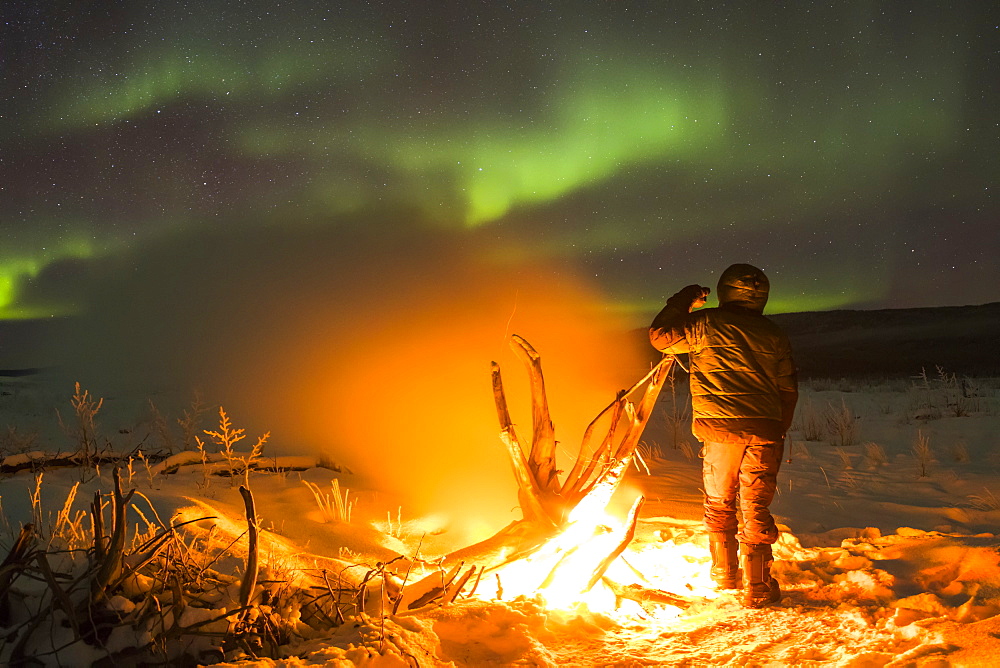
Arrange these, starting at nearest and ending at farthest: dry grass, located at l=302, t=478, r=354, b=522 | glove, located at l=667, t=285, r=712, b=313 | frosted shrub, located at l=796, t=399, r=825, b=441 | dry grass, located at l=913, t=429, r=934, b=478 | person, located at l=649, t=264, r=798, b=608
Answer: person, located at l=649, t=264, r=798, b=608
glove, located at l=667, t=285, r=712, b=313
dry grass, located at l=302, t=478, r=354, b=522
dry grass, located at l=913, t=429, r=934, b=478
frosted shrub, located at l=796, t=399, r=825, b=441

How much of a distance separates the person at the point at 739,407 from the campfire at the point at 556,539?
386 mm

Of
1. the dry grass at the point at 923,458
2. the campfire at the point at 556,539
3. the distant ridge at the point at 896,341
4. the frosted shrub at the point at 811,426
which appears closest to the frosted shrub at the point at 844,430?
the frosted shrub at the point at 811,426

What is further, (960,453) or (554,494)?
(960,453)

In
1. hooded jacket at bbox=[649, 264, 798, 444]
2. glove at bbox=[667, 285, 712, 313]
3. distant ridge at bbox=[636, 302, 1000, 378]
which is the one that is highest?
glove at bbox=[667, 285, 712, 313]

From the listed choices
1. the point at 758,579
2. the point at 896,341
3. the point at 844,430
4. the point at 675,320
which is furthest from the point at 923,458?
the point at 896,341

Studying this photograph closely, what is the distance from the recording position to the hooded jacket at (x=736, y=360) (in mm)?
4312

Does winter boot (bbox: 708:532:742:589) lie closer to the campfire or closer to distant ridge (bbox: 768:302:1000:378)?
the campfire

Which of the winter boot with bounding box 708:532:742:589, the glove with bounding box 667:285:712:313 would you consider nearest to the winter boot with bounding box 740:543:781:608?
the winter boot with bounding box 708:532:742:589

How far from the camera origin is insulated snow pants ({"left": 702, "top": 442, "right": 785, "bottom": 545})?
14.1 ft

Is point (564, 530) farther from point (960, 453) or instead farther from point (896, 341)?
point (896, 341)

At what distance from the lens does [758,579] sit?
13.6 feet

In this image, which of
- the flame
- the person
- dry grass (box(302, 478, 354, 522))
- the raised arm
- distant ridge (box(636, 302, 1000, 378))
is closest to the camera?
the flame

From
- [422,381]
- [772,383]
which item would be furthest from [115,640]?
[422,381]

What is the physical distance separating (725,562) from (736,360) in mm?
1394
